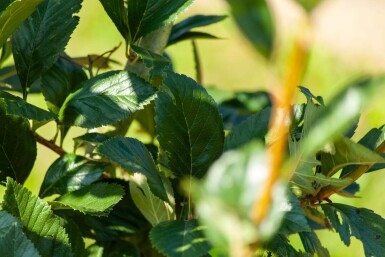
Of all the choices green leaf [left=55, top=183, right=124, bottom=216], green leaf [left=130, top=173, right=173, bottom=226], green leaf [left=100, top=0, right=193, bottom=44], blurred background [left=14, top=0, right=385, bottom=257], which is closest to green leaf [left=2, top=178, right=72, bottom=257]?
green leaf [left=55, top=183, right=124, bottom=216]

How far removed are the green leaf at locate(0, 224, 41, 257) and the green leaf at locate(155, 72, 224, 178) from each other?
201 mm

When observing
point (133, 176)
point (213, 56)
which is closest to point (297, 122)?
point (133, 176)

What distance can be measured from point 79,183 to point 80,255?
9 cm

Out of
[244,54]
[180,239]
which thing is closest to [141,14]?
[180,239]

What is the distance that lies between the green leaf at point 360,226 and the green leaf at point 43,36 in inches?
15.8

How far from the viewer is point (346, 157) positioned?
79 cm

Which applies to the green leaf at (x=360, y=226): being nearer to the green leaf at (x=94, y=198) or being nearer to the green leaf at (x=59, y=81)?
the green leaf at (x=94, y=198)

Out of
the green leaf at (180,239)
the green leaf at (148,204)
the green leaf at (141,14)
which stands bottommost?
the green leaf at (148,204)

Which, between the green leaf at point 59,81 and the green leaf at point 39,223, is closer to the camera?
the green leaf at point 39,223

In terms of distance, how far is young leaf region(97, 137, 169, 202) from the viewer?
764 millimetres

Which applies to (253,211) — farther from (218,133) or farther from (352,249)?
(352,249)

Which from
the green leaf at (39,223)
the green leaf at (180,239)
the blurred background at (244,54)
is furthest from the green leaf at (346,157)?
the blurred background at (244,54)

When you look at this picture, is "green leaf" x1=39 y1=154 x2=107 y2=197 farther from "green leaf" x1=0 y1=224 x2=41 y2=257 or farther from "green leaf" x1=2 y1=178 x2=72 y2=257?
"green leaf" x1=0 y1=224 x2=41 y2=257

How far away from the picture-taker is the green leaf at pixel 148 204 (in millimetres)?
865
